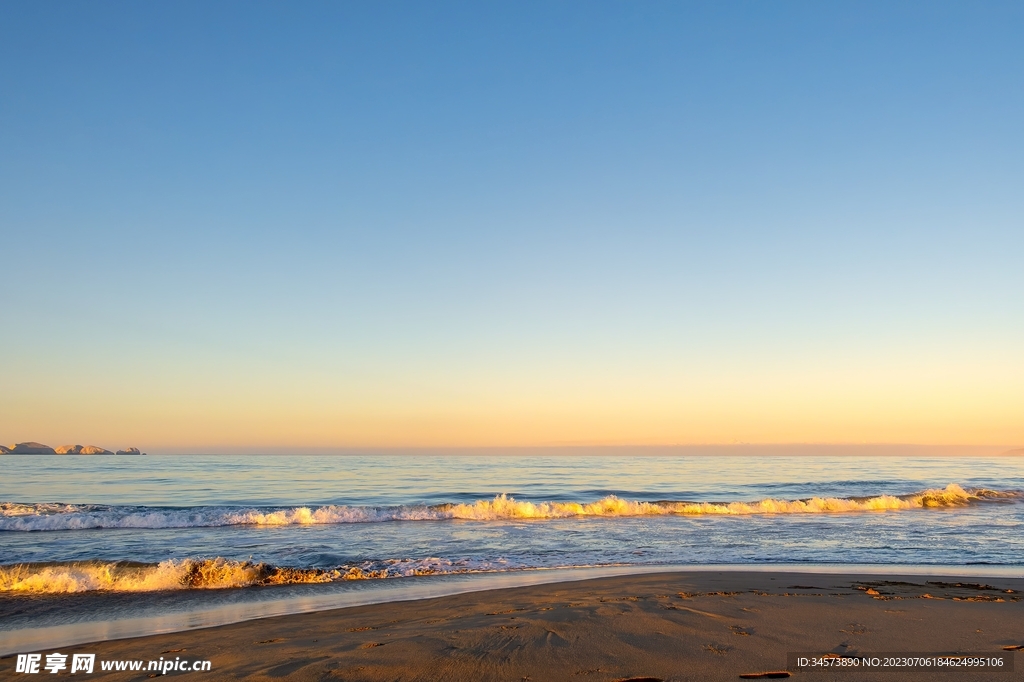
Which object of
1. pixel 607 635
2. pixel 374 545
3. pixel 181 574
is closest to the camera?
pixel 607 635

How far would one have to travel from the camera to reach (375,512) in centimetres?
2527

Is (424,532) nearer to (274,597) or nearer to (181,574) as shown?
(181,574)

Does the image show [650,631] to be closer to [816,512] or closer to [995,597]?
[995,597]

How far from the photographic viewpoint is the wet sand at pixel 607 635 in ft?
19.0

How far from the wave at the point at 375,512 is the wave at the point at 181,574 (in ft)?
33.4

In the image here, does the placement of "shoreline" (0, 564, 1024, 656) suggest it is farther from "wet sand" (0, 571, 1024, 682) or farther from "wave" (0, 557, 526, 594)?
"wet sand" (0, 571, 1024, 682)

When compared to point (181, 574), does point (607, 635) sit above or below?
above

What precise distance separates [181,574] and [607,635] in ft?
31.0

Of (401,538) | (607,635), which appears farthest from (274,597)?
(401,538)

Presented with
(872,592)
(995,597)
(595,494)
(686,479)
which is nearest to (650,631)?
(872,592)

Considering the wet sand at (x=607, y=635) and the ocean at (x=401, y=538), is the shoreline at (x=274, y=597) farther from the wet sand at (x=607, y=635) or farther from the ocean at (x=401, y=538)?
the wet sand at (x=607, y=635)

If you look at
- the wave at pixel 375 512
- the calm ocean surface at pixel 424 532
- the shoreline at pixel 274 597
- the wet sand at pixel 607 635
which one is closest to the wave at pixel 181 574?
the calm ocean surface at pixel 424 532

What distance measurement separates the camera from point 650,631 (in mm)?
7297

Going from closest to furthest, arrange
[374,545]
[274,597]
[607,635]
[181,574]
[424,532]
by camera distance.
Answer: [607,635]
[274,597]
[181,574]
[374,545]
[424,532]
